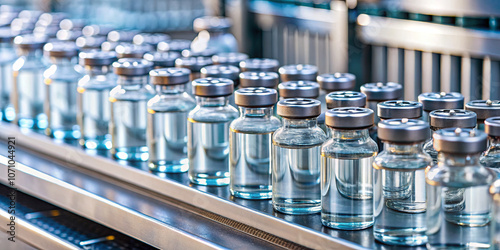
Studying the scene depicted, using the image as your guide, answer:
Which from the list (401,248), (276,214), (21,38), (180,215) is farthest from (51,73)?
(401,248)

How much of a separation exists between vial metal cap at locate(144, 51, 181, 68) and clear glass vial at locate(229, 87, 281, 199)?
44 centimetres

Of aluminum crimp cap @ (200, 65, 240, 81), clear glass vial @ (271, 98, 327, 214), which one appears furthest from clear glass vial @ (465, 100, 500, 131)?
aluminum crimp cap @ (200, 65, 240, 81)

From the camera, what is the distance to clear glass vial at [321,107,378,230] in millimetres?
977

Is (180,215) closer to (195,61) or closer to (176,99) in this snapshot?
(176,99)

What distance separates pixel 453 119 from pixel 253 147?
31cm

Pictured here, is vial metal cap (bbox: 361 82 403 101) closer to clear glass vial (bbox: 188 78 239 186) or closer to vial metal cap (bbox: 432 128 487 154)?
clear glass vial (bbox: 188 78 239 186)

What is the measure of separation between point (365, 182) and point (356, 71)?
1.72 meters

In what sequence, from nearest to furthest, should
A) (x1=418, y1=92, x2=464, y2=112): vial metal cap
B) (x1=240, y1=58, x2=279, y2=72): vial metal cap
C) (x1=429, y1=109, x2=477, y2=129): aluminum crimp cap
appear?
(x1=429, y1=109, x2=477, y2=129): aluminum crimp cap < (x1=418, y1=92, x2=464, y2=112): vial metal cap < (x1=240, y1=58, x2=279, y2=72): vial metal cap

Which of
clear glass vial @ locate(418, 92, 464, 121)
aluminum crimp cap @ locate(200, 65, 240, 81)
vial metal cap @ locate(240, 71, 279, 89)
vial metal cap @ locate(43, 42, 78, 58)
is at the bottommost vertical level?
clear glass vial @ locate(418, 92, 464, 121)

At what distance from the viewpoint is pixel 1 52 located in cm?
210

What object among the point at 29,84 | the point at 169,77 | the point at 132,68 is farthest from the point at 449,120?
the point at 29,84

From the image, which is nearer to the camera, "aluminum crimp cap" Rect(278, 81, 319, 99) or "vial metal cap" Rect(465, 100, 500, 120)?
"vial metal cap" Rect(465, 100, 500, 120)

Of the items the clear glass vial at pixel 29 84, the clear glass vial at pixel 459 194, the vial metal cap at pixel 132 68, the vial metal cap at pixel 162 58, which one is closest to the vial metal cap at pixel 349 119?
the clear glass vial at pixel 459 194

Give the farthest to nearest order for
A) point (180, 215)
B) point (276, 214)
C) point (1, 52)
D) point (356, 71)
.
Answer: point (356, 71) → point (1, 52) → point (180, 215) → point (276, 214)
